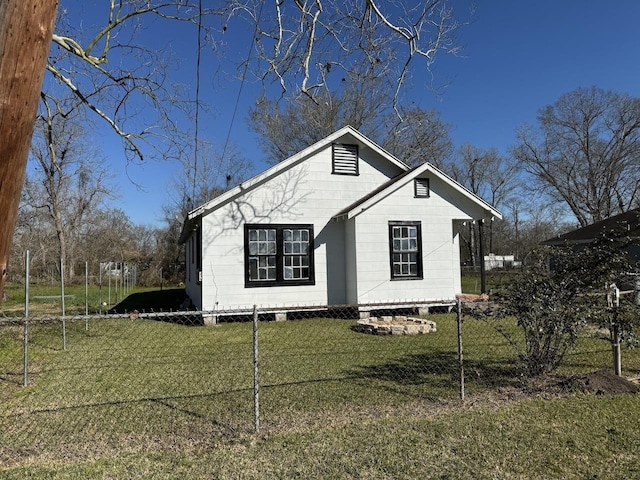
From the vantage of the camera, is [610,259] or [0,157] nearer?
[0,157]

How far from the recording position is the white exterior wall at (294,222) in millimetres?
12406

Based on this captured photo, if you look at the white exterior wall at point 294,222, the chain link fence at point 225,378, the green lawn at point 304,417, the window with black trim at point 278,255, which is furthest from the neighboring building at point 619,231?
the window with black trim at point 278,255

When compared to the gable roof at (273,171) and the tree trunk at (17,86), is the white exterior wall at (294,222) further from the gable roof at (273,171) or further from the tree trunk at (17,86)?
the tree trunk at (17,86)

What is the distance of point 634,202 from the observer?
36.8m

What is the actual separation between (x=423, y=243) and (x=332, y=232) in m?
2.74

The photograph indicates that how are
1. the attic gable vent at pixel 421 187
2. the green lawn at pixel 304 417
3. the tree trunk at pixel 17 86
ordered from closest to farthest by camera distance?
the tree trunk at pixel 17 86
the green lawn at pixel 304 417
the attic gable vent at pixel 421 187

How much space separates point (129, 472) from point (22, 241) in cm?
3487

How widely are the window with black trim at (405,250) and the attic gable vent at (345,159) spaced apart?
2137 millimetres

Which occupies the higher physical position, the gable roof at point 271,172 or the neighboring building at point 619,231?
the gable roof at point 271,172

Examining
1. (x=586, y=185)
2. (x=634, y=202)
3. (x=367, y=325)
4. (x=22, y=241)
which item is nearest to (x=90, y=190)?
(x=22, y=241)

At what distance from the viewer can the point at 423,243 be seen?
44.2ft

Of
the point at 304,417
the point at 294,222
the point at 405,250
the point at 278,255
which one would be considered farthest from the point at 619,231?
the point at 278,255

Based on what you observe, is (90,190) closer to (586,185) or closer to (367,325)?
(367,325)

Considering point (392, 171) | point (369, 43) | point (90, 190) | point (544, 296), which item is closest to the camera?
point (544, 296)
